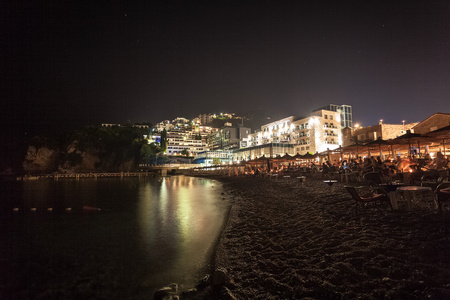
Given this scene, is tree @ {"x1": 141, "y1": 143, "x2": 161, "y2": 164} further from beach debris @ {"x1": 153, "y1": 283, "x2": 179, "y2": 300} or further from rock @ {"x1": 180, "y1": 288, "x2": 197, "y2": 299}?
rock @ {"x1": 180, "y1": 288, "x2": 197, "y2": 299}

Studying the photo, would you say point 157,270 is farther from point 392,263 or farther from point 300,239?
point 392,263

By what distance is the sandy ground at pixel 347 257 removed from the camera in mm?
2957

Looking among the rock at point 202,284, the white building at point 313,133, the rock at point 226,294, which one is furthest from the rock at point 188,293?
the white building at point 313,133

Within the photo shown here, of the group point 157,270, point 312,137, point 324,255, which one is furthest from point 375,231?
point 312,137

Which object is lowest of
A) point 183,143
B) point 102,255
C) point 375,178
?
point 102,255

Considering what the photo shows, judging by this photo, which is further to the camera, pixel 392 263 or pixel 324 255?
pixel 324 255

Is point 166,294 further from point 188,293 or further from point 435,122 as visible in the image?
point 435,122

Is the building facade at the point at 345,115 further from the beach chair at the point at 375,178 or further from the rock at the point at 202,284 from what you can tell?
the rock at the point at 202,284

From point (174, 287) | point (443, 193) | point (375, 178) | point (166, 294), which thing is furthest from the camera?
point (375, 178)

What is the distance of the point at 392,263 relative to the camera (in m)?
3.33

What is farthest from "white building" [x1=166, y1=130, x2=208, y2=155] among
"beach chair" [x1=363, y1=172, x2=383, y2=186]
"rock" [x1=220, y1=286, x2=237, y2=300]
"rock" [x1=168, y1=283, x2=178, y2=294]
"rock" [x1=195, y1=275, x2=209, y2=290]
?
"rock" [x1=220, y1=286, x2=237, y2=300]

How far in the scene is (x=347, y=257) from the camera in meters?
3.85

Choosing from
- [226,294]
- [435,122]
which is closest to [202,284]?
[226,294]

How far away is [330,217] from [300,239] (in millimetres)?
1618
